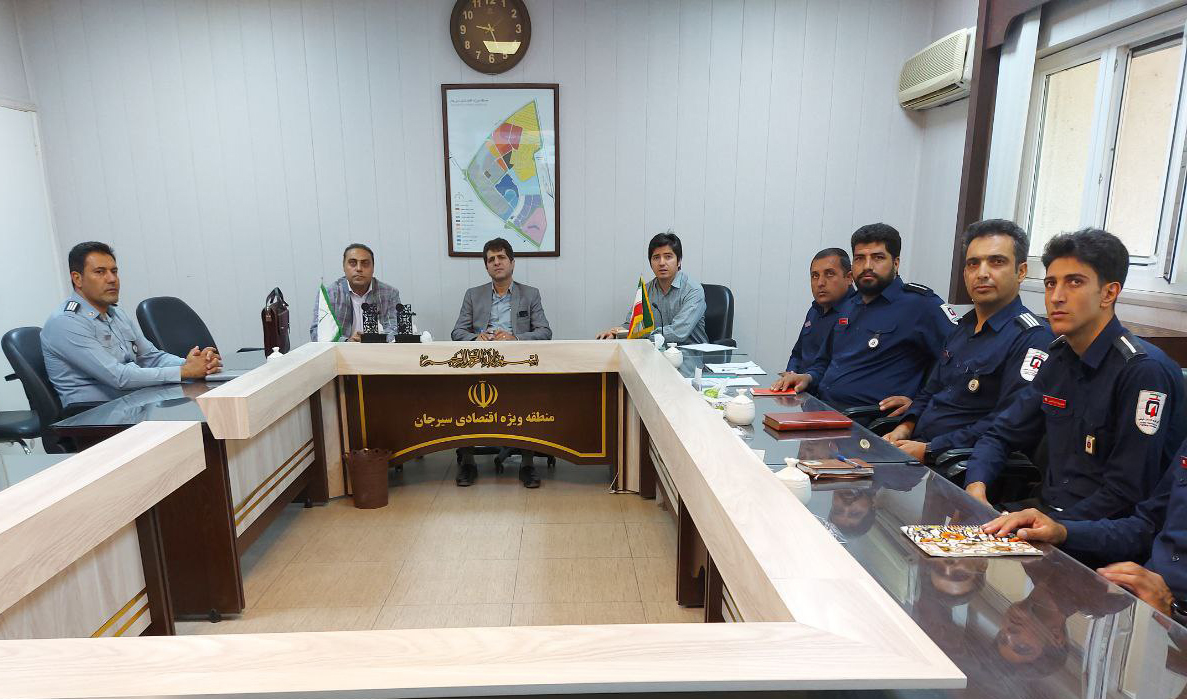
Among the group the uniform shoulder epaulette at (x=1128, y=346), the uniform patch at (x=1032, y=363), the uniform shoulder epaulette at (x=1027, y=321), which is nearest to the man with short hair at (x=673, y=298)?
the uniform shoulder epaulette at (x=1027, y=321)

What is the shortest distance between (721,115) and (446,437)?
8.76 feet

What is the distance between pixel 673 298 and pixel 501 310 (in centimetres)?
104

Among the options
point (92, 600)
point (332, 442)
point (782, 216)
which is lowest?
point (332, 442)

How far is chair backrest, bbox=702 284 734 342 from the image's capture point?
13.3 feet

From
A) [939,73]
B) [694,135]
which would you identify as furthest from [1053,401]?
[694,135]

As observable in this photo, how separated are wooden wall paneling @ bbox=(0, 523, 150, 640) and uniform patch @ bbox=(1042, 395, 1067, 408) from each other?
2.46 m

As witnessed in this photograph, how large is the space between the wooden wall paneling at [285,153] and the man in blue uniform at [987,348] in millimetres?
3651

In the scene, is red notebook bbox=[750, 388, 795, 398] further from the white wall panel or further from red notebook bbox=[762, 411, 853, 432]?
the white wall panel

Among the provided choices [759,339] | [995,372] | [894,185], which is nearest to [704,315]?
[759,339]

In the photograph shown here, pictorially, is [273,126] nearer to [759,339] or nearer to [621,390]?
[621,390]

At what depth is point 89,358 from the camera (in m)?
2.69

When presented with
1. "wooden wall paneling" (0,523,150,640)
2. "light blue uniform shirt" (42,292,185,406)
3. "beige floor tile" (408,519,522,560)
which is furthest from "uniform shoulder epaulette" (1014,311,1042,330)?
"light blue uniform shirt" (42,292,185,406)

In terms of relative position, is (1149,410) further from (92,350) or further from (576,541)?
(92,350)

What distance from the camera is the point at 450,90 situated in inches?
164
